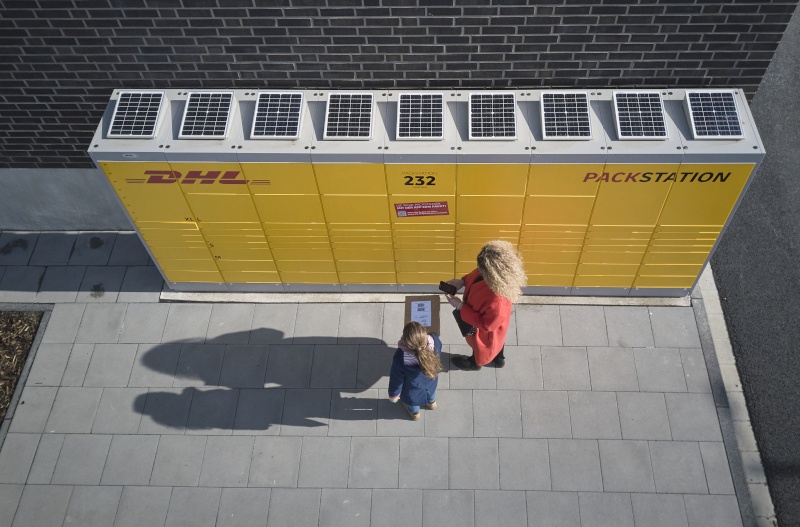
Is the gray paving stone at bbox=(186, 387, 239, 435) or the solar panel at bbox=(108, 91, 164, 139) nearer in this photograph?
the solar panel at bbox=(108, 91, 164, 139)

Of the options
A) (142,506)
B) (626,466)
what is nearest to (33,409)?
(142,506)

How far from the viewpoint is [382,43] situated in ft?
19.8

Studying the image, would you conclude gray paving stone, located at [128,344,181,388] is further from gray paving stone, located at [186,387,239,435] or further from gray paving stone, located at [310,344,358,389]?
gray paving stone, located at [310,344,358,389]

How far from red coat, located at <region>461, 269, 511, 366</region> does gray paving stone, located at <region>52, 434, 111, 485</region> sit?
414cm

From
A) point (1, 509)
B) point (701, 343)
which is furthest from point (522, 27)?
point (1, 509)

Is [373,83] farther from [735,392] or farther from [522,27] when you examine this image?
[735,392]

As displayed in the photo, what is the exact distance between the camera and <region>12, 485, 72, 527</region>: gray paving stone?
6.42 meters

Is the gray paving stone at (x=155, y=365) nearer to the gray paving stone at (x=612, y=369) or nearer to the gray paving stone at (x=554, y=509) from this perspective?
the gray paving stone at (x=554, y=509)

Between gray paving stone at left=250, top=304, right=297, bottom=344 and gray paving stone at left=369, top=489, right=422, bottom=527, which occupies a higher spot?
gray paving stone at left=250, top=304, right=297, bottom=344

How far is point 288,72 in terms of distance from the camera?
6.38 metres

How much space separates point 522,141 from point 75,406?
5.65 metres

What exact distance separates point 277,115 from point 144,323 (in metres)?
3.28

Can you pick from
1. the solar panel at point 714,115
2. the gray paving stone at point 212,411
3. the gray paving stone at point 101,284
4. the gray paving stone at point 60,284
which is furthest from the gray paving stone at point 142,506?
the solar panel at point 714,115

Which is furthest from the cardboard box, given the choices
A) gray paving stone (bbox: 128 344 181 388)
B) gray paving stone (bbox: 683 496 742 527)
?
gray paving stone (bbox: 683 496 742 527)
